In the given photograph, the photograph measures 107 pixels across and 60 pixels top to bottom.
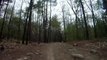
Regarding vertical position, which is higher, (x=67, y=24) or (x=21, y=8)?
(x=21, y=8)

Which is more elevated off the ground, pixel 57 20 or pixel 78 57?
pixel 57 20

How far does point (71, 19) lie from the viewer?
141 feet

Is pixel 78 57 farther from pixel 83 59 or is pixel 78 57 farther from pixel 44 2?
pixel 44 2

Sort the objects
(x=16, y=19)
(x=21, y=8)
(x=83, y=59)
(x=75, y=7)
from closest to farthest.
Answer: (x=83, y=59) < (x=75, y=7) < (x=21, y=8) < (x=16, y=19)

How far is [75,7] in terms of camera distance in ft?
99.2

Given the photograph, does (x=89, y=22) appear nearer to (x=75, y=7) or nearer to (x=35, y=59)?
(x=75, y=7)

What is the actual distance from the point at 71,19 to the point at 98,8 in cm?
1086

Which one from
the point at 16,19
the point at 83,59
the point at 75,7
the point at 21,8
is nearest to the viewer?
the point at 83,59

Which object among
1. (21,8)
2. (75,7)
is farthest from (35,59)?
(21,8)

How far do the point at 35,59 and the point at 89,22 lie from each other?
33.7m

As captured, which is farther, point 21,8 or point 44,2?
point 21,8

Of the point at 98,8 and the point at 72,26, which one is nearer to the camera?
the point at 98,8

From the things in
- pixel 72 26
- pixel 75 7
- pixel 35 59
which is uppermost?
pixel 75 7

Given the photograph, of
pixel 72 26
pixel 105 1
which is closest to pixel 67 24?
pixel 72 26
